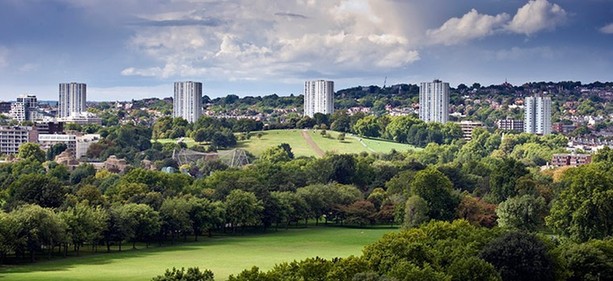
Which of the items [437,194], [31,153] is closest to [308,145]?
[31,153]

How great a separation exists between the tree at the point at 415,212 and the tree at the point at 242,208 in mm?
12371

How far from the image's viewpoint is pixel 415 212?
74.3 meters

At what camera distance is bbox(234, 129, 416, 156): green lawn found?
513ft

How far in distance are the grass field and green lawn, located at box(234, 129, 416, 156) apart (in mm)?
74373

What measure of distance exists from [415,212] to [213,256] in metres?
17.3

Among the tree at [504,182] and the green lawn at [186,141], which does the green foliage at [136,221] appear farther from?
A: the green lawn at [186,141]

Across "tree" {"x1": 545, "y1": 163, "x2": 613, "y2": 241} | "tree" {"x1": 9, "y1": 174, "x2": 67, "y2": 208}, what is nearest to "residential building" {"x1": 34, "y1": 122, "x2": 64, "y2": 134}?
"tree" {"x1": 9, "y1": 174, "x2": 67, "y2": 208}

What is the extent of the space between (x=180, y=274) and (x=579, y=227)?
30.6 m

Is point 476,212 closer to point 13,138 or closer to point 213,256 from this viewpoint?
point 213,256

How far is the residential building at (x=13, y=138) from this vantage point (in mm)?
176375

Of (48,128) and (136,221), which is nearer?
(136,221)

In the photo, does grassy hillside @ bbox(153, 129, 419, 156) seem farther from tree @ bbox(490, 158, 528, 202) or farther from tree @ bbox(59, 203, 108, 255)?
tree @ bbox(59, 203, 108, 255)

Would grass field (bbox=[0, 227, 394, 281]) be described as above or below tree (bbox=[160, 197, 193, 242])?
below

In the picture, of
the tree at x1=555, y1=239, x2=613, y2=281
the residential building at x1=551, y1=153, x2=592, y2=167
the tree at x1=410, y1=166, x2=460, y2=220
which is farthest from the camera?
the residential building at x1=551, y1=153, x2=592, y2=167
